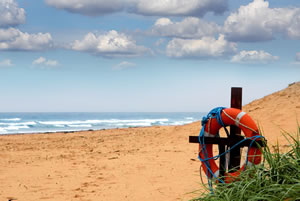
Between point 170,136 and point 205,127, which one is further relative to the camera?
point 170,136

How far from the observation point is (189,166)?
762 cm

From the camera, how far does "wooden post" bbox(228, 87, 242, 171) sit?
4672mm

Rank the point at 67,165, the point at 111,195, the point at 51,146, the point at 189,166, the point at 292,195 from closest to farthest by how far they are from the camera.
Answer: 1. the point at 292,195
2. the point at 111,195
3. the point at 189,166
4. the point at 67,165
5. the point at 51,146

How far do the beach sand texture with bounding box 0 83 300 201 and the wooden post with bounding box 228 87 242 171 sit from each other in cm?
88

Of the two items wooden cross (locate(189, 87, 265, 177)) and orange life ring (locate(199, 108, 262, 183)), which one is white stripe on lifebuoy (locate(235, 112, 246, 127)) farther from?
wooden cross (locate(189, 87, 265, 177))

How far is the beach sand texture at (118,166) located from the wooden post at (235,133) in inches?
34.7

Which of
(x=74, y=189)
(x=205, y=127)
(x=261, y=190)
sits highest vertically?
(x=205, y=127)

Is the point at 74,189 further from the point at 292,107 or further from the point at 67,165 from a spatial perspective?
the point at 292,107

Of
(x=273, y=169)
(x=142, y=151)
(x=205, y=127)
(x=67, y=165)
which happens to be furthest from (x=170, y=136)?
(x=273, y=169)

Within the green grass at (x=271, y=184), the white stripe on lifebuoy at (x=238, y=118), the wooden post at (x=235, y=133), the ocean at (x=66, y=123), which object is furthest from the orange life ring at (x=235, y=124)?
the ocean at (x=66, y=123)

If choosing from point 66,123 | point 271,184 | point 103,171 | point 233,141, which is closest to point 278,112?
point 103,171

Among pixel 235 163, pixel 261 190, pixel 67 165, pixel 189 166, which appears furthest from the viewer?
pixel 67 165

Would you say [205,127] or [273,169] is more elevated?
[205,127]

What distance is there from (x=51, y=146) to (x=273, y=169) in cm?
1004
